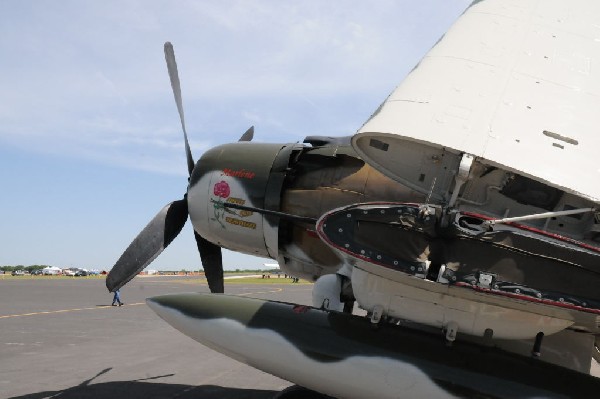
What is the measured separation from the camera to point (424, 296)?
17.8ft

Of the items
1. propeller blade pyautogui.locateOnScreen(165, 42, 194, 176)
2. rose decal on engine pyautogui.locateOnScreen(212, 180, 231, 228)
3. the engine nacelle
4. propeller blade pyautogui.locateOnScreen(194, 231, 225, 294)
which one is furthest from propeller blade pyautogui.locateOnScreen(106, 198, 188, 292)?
propeller blade pyautogui.locateOnScreen(165, 42, 194, 176)

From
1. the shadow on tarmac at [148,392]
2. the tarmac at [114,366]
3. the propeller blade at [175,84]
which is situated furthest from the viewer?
the propeller blade at [175,84]

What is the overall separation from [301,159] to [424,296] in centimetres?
268

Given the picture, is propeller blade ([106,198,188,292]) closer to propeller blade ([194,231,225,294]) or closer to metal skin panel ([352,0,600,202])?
propeller blade ([194,231,225,294])

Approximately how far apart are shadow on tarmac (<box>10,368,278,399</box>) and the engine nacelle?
2354mm

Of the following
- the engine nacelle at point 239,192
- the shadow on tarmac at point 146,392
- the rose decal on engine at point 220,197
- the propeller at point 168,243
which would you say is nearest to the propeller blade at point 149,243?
the propeller at point 168,243

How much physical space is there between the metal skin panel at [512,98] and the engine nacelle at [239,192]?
2.09m

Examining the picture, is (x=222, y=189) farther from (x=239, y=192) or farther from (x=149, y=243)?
(x=149, y=243)

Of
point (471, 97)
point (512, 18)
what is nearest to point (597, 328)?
point (471, 97)

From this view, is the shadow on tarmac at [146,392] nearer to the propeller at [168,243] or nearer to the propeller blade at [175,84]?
the propeller at [168,243]

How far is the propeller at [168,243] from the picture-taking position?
739 centimetres

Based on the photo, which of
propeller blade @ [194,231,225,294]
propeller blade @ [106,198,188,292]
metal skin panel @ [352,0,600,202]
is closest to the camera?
metal skin panel @ [352,0,600,202]

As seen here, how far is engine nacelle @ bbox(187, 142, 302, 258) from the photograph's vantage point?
23.6ft

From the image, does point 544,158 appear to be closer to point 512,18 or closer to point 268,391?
point 512,18
